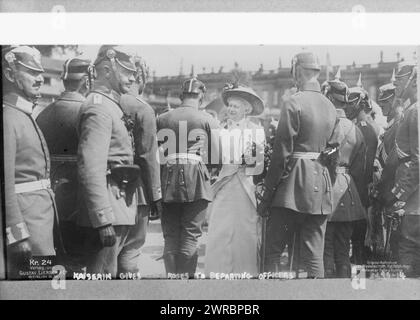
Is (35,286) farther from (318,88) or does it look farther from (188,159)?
(318,88)

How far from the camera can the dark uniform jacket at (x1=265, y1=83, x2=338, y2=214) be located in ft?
12.2

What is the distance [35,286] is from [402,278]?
2.23m

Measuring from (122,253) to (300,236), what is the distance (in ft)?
3.55

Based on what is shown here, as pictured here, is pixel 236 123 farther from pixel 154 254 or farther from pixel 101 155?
pixel 154 254

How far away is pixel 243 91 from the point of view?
3754 millimetres

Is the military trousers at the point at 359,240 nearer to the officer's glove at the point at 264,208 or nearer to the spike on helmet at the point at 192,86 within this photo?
the officer's glove at the point at 264,208

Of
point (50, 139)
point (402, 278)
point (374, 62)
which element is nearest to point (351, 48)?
point (374, 62)

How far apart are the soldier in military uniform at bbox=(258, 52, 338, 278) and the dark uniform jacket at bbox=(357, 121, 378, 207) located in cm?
19

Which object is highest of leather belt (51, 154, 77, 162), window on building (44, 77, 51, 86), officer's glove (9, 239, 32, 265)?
window on building (44, 77, 51, 86)

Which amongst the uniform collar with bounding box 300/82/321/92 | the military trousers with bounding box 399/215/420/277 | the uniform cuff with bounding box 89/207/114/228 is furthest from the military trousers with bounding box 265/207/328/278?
the uniform cuff with bounding box 89/207/114/228

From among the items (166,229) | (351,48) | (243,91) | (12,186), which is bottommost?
(166,229)

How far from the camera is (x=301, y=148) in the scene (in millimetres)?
3721

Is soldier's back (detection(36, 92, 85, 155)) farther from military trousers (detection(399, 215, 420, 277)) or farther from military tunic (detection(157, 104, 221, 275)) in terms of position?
military trousers (detection(399, 215, 420, 277))

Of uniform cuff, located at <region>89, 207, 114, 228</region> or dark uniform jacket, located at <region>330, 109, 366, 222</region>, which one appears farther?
dark uniform jacket, located at <region>330, 109, 366, 222</region>
